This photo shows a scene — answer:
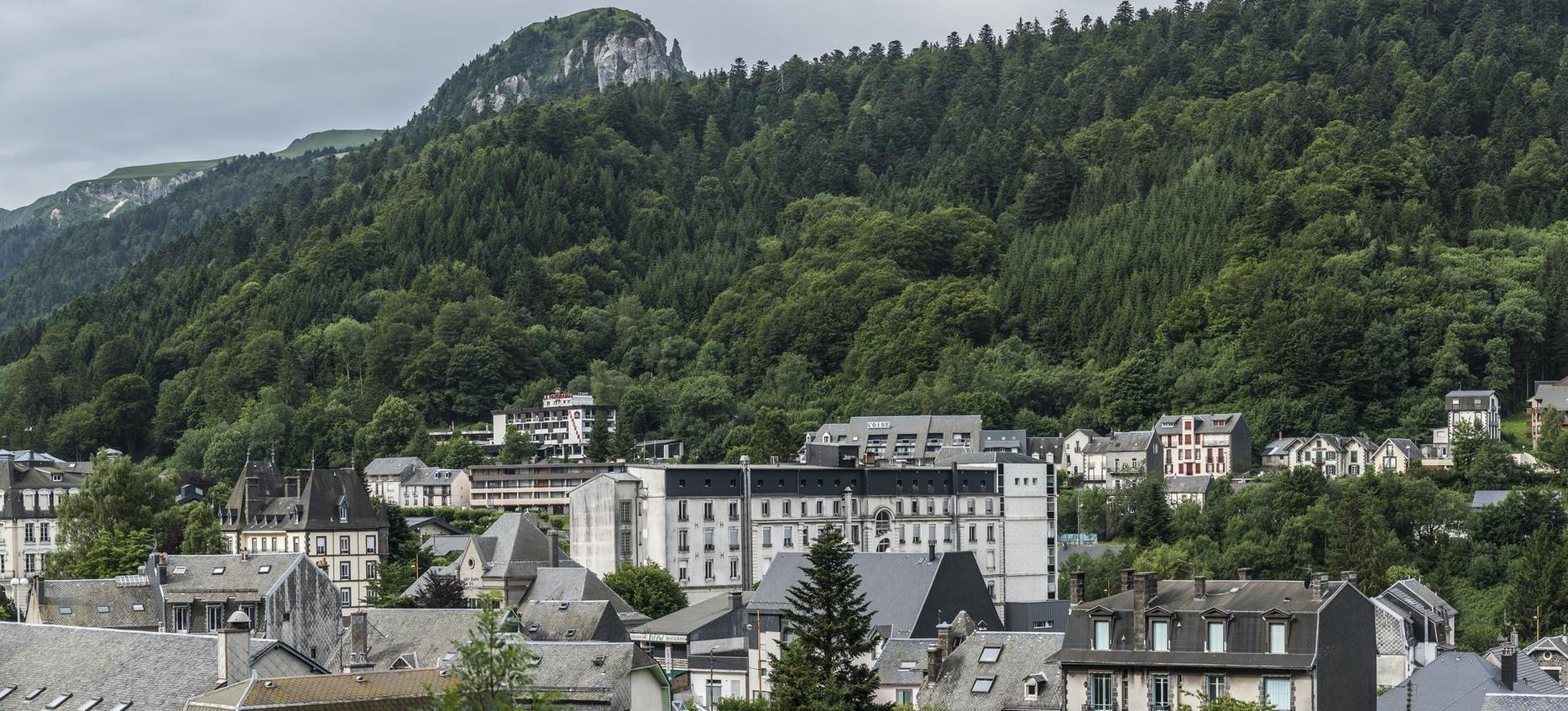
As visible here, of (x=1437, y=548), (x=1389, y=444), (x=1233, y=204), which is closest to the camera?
(x=1437, y=548)

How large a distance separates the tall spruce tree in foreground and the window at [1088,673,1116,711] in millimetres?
5621

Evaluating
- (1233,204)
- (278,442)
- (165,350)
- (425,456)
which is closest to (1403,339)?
(1233,204)

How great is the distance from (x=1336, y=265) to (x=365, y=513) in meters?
89.2

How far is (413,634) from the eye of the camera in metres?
65.4

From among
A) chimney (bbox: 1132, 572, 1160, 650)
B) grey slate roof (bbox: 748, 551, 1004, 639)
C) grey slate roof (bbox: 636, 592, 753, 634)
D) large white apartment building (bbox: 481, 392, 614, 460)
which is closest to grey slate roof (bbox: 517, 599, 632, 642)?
grey slate roof (bbox: 636, 592, 753, 634)

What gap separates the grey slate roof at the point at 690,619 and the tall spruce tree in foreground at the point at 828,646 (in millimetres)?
17337

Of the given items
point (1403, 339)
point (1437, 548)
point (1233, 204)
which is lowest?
point (1437, 548)

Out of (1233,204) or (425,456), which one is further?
(1233,204)

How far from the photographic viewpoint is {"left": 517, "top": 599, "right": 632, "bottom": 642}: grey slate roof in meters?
70.1

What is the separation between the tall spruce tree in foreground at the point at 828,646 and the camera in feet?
172

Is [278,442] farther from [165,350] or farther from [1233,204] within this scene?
[1233,204]

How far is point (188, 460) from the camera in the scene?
168m

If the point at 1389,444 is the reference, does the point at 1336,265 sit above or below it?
above

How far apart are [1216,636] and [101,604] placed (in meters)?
38.2
